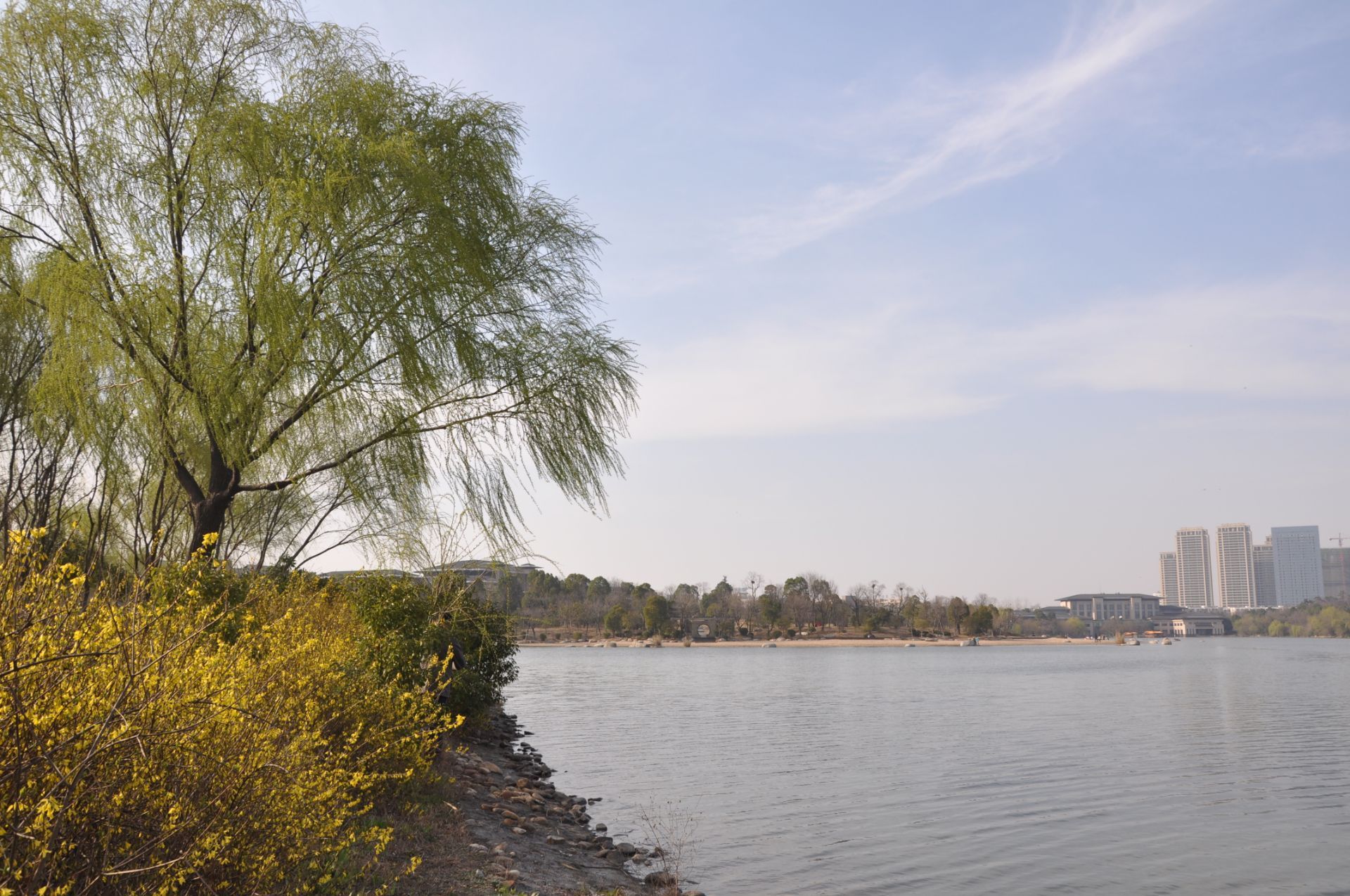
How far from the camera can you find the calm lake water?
10789mm

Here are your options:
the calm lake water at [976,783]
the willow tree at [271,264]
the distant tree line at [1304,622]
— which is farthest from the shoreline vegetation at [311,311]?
the distant tree line at [1304,622]

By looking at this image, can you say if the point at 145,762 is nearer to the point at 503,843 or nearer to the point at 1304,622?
the point at 503,843

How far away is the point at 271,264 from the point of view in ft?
31.6

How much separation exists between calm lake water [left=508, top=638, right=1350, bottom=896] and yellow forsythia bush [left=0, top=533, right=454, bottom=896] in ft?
19.0

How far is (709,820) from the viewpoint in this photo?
1278 centimetres

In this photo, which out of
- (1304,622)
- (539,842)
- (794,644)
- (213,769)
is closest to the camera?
(213,769)

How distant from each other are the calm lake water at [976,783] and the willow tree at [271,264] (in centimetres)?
544

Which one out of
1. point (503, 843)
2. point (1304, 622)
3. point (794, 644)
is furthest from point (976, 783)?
point (1304, 622)

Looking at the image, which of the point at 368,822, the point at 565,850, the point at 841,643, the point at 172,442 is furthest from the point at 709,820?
the point at 841,643

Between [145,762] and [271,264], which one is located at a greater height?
[271,264]

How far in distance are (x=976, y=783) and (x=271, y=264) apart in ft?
45.3

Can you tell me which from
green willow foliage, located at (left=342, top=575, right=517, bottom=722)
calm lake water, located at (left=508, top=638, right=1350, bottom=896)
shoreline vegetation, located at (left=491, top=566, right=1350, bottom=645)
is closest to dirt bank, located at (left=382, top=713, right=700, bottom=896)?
green willow foliage, located at (left=342, top=575, right=517, bottom=722)

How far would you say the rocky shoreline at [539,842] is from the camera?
299 inches

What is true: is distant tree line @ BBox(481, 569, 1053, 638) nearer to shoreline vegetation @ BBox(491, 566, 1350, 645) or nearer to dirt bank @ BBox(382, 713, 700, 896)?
shoreline vegetation @ BBox(491, 566, 1350, 645)
